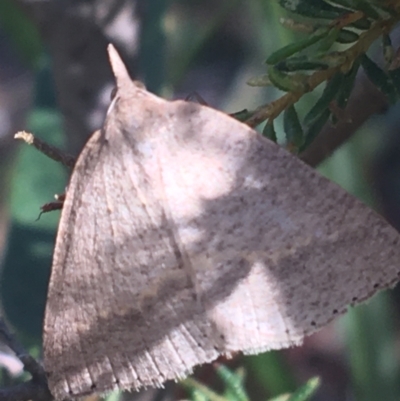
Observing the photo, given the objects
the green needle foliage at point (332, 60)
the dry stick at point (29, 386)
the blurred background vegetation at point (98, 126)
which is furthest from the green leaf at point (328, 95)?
the dry stick at point (29, 386)

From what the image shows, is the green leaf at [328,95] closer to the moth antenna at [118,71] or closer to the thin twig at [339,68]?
the thin twig at [339,68]

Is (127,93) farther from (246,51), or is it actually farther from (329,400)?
(246,51)

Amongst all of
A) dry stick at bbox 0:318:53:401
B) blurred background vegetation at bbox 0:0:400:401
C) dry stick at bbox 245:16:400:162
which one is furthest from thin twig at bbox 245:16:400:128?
dry stick at bbox 0:318:53:401

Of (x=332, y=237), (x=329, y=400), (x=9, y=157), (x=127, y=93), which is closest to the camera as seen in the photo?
(x=332, y=237)

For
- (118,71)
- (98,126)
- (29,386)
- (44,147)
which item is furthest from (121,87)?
(98,126)

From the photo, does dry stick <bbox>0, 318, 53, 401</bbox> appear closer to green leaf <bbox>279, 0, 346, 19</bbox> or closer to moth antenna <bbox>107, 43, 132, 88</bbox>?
moth antenna <bbox>107, 43, 132, 88</bbox>

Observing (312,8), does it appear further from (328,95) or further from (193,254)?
(193,254)

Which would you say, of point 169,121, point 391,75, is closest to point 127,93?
point 169,121
